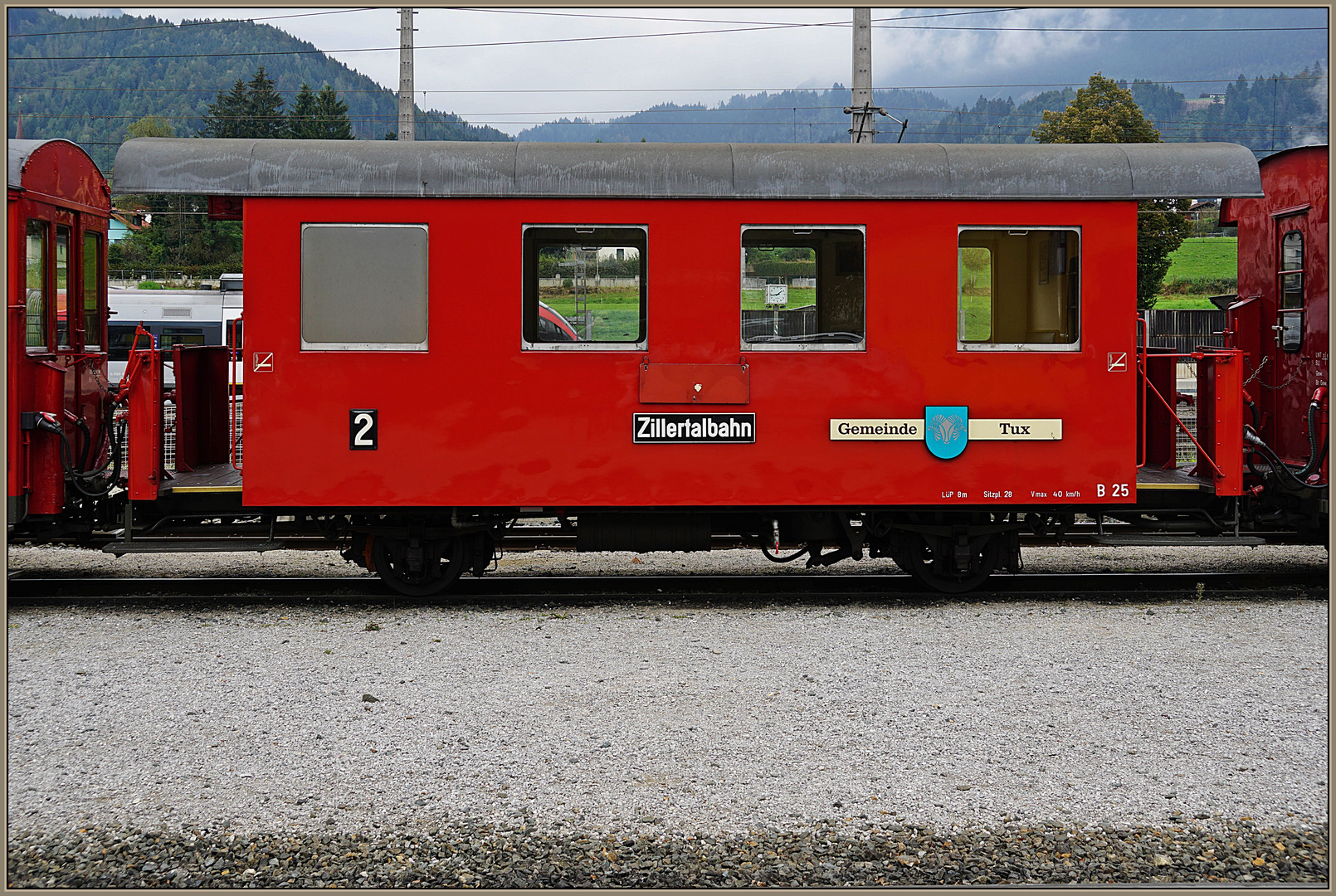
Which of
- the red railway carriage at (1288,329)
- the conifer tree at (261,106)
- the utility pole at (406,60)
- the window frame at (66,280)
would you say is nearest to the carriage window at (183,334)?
the utility pole at (406,60)

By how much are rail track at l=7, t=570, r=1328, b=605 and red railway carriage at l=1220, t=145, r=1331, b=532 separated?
77 centimetres

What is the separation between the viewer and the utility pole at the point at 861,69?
1434cm

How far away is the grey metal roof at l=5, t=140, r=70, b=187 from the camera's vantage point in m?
7.75

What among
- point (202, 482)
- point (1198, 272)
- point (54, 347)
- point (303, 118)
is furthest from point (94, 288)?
point (1198, 272)

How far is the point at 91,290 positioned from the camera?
8891 millimetres

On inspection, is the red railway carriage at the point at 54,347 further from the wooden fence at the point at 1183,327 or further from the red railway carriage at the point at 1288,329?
the wooden fence at the point at 1183,327

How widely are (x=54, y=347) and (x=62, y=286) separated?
21.7 inches

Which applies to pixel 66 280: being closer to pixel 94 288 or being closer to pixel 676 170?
pixel 94 288

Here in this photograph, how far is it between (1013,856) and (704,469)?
13.6 feet

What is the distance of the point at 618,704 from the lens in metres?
5.64

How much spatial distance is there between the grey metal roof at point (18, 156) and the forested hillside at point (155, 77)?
80507 mm

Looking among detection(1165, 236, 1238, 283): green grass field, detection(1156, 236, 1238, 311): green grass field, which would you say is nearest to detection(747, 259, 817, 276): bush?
detection(1156, 236, 1238, 311): green grass field

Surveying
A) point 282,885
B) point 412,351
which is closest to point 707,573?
point 412,351

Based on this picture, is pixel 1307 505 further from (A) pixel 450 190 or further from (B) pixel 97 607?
(B) pixel 97 607
